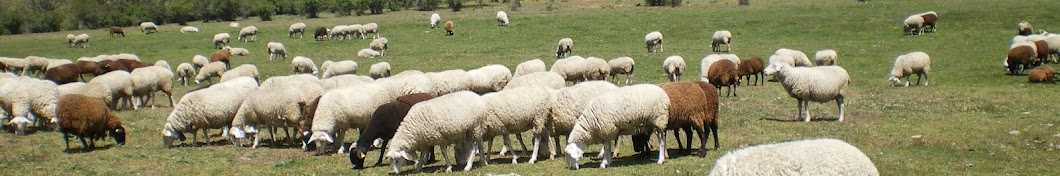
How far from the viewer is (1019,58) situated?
33406 mm

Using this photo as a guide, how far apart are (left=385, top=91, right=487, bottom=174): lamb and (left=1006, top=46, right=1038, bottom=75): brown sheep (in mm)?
26851

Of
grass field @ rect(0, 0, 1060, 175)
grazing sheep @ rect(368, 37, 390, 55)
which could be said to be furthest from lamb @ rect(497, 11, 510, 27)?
grazing sheep @ rect(368, 37, 390, 55)

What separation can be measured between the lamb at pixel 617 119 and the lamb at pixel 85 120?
38.2 ft

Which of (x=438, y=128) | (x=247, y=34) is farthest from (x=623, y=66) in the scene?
(x=247, y=34)

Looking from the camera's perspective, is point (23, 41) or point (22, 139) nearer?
Result: point (22, 139)

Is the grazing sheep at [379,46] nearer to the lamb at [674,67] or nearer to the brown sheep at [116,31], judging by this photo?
the lamb at [674,67]

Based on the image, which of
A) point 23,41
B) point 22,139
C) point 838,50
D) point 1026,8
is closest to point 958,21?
point 1026,8

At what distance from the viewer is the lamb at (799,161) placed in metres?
9.09

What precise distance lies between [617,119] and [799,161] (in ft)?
19.5

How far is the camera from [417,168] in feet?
51.2

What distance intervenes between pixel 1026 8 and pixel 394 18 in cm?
5014

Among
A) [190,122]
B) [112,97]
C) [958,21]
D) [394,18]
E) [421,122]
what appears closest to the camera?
[421,122]

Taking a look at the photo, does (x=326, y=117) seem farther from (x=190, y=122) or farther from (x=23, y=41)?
(x=23, y=41)

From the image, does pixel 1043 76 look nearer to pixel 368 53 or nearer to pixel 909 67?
pixel 909 67
